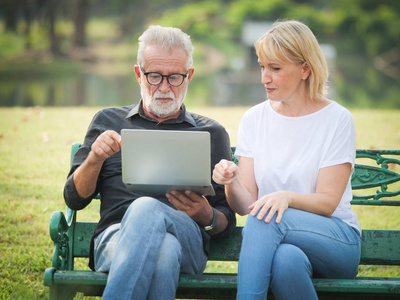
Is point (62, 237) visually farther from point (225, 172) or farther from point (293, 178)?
point (293, 178)

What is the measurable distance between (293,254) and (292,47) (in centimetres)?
95

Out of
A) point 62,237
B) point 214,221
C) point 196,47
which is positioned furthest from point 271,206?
point 196,47

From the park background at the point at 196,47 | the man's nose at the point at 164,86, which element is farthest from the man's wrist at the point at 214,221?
the park background at the point at 196,47

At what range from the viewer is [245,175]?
8.95 feet

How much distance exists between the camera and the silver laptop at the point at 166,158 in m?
2.29

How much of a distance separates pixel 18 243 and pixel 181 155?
2.05m

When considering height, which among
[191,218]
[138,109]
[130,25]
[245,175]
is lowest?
[191,218]

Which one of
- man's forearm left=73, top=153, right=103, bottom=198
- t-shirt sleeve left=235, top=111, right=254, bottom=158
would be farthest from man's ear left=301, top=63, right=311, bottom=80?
man's forearm left=73, top=153, right=103, bottom=198

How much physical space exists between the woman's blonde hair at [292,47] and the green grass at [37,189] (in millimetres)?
1707

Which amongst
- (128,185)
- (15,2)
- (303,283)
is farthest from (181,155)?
(15,2)

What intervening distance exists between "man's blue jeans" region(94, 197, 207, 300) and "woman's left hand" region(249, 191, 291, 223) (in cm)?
32

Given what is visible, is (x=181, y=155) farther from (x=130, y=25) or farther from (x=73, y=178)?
(x=130, y=25)

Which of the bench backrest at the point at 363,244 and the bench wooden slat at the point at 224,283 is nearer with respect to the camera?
the bench wooden slat at the point at 224,283

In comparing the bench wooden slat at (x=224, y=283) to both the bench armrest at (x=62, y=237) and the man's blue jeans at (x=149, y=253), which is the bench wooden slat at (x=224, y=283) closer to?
the man's blue jeans at (x=149, y=253)
